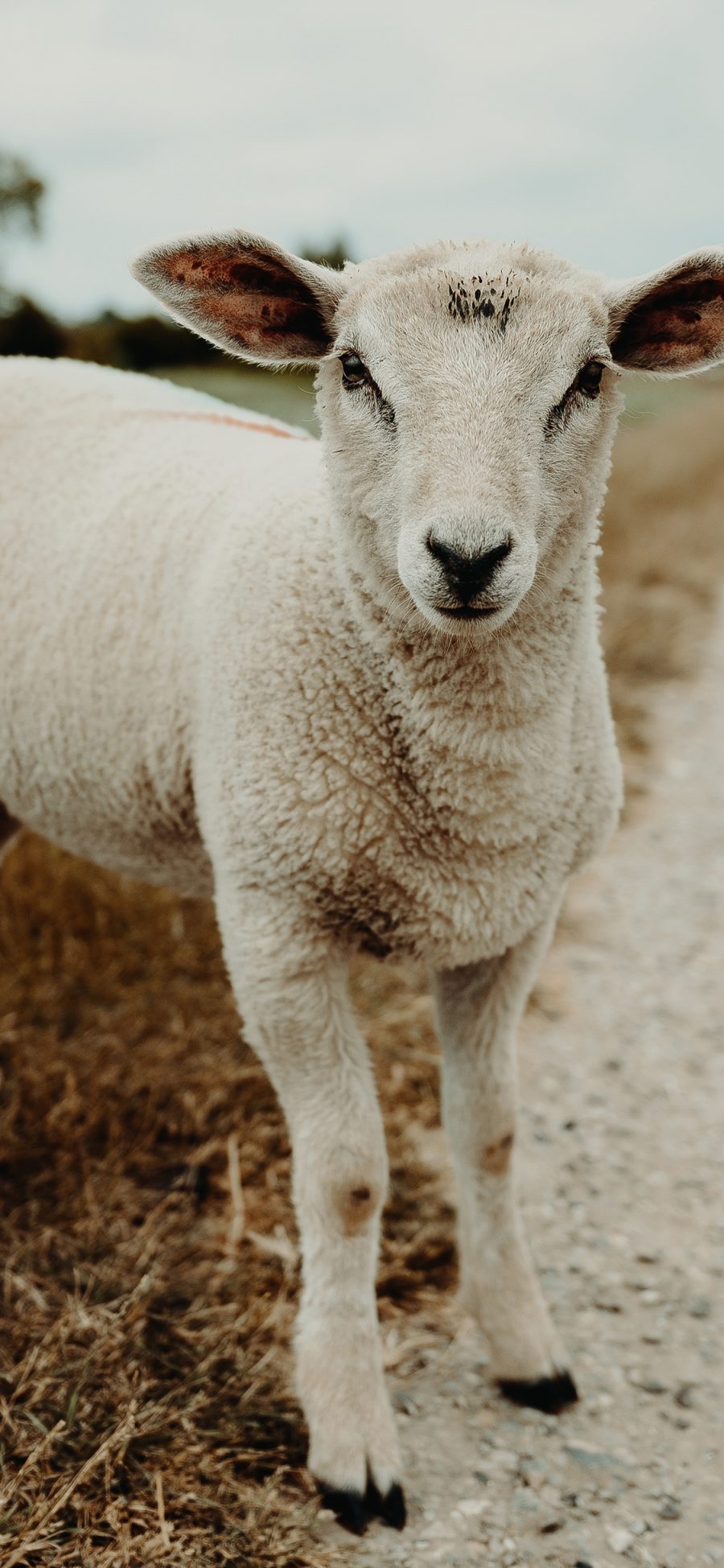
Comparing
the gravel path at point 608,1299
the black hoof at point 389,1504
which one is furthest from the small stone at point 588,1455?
the black hoof at point 389,1504

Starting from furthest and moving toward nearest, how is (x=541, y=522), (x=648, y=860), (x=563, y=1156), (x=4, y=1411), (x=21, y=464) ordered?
(x=648, y=860) → (x=563, y=1156) → (x=21, y=464) → (x=4, y=1411) → (x=541, y=522)

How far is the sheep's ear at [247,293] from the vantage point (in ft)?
7.23

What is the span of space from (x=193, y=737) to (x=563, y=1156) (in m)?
1.74

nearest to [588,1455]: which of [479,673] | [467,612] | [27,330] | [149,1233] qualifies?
[149,1233]

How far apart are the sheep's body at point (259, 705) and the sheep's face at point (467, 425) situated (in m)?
0.20

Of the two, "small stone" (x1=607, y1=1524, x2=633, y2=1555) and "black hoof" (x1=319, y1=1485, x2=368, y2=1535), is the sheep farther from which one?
"small stone" (x1=607, y1=1524, x2=633, y2=1555)

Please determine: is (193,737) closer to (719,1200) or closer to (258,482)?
(258,482)

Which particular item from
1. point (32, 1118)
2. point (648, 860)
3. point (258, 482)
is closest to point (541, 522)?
point (258, 482)

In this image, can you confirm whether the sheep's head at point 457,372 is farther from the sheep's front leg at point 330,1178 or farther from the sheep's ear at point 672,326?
the sheep's front leg at point 330,1178

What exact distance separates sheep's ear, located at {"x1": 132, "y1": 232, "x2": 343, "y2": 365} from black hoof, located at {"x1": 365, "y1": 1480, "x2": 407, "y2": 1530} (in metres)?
2.07

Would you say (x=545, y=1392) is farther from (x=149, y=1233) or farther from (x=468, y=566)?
(x=468, y=566)

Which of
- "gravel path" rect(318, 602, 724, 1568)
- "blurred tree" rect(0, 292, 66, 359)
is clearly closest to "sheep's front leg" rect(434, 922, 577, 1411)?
"gravel path" rect(318, 602, 724, 1568)

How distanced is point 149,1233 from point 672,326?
2.22m

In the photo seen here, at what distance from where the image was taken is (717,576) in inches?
426
